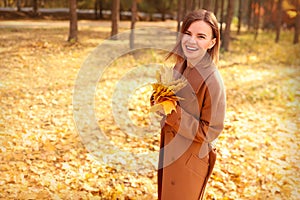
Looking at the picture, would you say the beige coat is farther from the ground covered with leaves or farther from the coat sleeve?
the ground covered with leaves

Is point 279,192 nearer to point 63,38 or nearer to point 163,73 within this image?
point 163,73

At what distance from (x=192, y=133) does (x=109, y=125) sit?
15.2 feet

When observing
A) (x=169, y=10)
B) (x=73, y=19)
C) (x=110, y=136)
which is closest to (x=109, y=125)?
(x=110, y=136)

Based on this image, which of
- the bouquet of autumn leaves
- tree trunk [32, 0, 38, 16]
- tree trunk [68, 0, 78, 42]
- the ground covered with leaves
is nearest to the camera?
the bouquet of autumn leaves

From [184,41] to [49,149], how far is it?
3922 mm

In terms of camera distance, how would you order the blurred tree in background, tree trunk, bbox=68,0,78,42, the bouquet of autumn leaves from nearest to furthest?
the bouquet of autumn leaves → tree trunk, bbox=68,0,78,42 → the blurred tree in background

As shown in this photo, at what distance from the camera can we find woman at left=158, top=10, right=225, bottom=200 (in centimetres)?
221

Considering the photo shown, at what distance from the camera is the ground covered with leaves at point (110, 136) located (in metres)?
4.64

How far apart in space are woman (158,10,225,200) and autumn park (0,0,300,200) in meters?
2.17

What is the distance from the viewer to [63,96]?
7684mm

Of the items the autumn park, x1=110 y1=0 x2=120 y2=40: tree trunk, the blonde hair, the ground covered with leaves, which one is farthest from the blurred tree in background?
the blonde hair

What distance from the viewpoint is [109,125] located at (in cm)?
670

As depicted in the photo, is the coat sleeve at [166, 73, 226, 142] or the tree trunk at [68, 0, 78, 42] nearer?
the coat sleeve at [166, 73, 226, 142]

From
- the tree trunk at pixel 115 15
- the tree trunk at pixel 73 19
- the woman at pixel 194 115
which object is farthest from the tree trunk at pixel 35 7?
the woman at pixel 194 115
